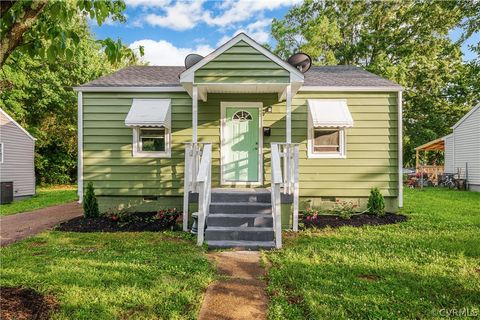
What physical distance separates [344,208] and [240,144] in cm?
295

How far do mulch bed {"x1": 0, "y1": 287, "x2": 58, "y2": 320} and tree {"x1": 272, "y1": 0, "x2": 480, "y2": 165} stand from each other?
18.5 m

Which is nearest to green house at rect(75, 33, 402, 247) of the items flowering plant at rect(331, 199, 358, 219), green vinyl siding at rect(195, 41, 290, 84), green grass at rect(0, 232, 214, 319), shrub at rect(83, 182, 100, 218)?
flowering plant at rect(331, 199, 358, 219)

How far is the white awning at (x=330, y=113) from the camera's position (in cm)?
662

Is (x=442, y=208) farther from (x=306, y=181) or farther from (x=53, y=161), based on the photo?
(x=53, y=161)

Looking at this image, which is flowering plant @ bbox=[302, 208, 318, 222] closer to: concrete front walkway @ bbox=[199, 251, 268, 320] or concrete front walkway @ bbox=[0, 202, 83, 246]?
concrete front walkway @ bbox=[199, 251, 268, 320]

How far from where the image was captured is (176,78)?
7836 millimetres

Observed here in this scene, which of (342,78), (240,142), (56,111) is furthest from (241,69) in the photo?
(56,111)

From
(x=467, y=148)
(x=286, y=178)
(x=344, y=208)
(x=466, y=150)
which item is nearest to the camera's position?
(x=286, y=178)

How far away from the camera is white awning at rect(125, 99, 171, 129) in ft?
21.8

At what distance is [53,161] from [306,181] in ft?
58.5

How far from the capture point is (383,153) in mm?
7234

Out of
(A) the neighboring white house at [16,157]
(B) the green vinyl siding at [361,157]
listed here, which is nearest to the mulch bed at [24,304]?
(B) the green vinyl siding at [361,157]

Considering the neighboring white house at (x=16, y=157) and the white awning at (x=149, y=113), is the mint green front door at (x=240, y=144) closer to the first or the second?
the white awning at (x=149, y=113)

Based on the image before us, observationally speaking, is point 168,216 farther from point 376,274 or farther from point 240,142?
point 376,274
